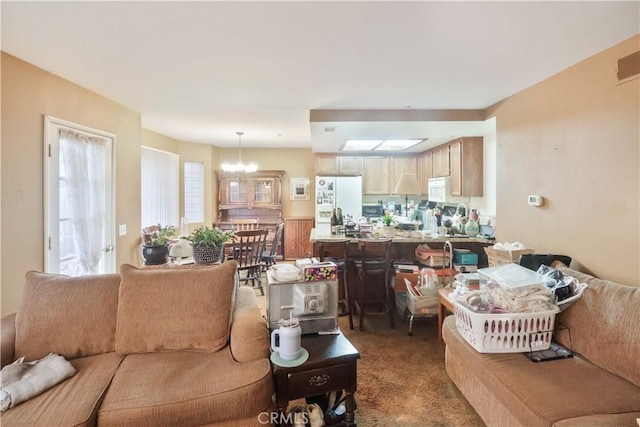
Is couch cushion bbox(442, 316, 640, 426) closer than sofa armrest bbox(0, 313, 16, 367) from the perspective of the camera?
Yes

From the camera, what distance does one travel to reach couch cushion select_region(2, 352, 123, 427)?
1.27 meters

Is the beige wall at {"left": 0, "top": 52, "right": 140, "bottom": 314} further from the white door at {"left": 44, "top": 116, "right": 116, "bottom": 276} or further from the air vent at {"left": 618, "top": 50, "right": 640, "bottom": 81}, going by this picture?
the air vent at {"left": 618, "top": 50, "right": 640, "bottom": 81}

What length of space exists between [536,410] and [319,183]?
5012 millimetres

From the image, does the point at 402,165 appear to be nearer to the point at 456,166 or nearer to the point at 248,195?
the point at 456,166

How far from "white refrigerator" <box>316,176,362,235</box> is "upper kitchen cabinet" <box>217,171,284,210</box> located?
1.10 meters

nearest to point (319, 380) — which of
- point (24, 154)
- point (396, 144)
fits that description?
point (24, 154)

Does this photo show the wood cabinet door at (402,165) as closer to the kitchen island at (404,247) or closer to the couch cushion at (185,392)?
the kitchen island at (404,247)

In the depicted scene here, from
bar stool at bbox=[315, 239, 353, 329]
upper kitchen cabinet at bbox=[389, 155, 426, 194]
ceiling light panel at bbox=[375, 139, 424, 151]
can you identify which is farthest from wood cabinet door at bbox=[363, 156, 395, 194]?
bar stool at bbox=[315, 239, 353, 329]

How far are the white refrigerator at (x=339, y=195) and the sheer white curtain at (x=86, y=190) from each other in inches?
143

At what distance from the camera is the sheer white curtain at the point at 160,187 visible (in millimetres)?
5016

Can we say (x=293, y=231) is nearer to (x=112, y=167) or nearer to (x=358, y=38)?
(x=112, y=167)

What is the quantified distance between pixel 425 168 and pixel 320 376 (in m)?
5.00

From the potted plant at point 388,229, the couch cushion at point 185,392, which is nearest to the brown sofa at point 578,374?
the couch cushion at point 185,392

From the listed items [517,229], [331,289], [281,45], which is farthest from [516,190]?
[281,45]
